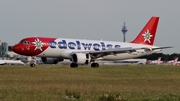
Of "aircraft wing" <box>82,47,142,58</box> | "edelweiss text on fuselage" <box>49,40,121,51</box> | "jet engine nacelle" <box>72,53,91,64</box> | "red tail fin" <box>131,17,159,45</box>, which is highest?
"red tail fin" <box>131,17,159,45</box>

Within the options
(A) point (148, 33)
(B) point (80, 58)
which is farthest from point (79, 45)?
(A) point (148, 33)

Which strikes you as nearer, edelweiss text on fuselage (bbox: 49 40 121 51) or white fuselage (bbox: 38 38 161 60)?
white fuselage (bbox: 38 38 161 60)

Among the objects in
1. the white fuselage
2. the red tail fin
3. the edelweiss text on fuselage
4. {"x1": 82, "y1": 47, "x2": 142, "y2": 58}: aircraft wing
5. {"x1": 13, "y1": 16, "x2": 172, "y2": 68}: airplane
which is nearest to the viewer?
{"x1": 13, "y1": 16, "x2": 172, "y2": 68}: airplane

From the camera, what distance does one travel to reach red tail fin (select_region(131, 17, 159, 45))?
2571 inches

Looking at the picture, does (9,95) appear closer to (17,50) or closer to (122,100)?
(122,100)

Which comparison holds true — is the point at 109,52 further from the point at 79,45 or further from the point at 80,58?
the point at 80,58

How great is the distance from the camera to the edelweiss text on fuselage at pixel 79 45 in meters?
54.3

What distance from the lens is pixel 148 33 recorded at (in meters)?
65.6

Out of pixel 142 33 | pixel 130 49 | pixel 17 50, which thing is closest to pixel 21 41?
pixel 17 50

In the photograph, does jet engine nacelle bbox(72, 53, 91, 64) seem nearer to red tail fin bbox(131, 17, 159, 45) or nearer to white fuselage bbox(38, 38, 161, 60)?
white fuselage bbox(38, 38, 161, 60)

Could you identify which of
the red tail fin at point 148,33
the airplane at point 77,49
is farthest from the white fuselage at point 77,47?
the red tail fin at point 148,33

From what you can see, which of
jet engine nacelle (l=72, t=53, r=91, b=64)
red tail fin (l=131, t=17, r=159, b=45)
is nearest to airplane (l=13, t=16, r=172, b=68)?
jet engine nacelle (l=72, t=53, r=91, b=64)

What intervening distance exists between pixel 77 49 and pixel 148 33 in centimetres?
1454

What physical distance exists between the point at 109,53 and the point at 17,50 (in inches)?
480
